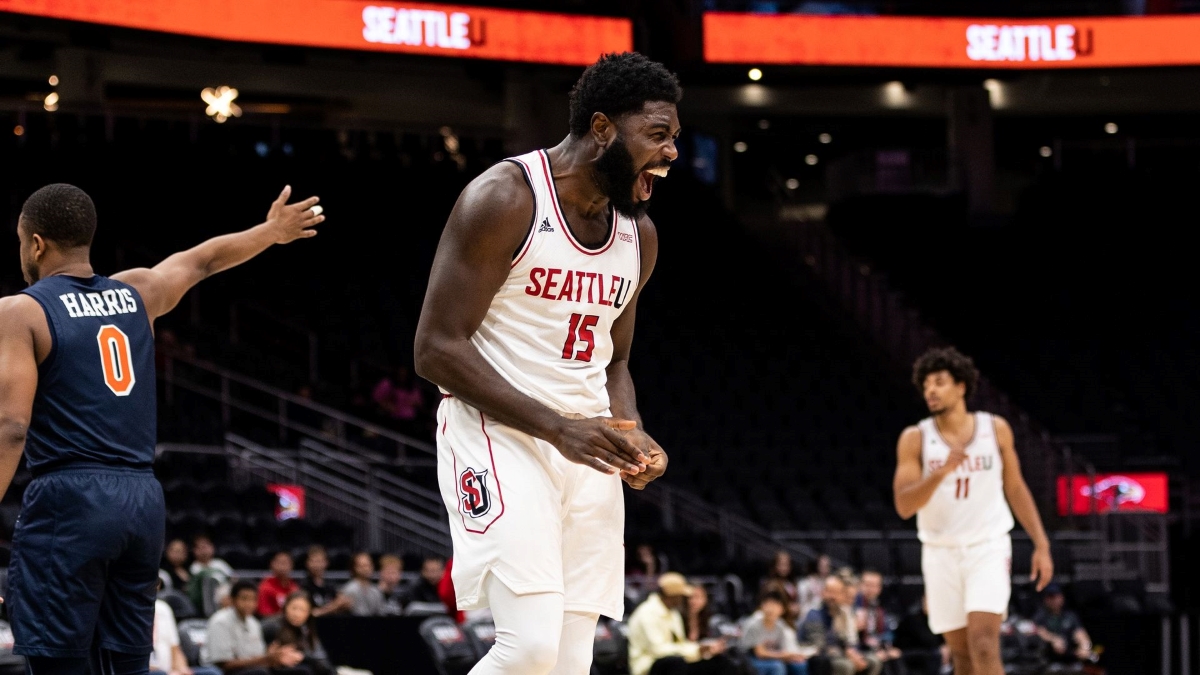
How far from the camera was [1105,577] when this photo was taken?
19.2 metres

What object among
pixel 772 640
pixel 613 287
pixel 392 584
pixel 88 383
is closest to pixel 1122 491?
pixel 772 640

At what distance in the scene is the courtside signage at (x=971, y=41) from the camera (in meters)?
23.2

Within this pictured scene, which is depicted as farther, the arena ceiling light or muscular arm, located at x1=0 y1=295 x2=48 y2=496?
the arena ceiling light

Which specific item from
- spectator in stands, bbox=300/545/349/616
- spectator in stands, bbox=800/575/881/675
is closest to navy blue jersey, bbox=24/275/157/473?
spectator in stands, bbox=300/545/349/616

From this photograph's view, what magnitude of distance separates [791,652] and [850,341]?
1203cm

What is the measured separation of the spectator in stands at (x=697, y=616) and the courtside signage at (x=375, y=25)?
9.73m

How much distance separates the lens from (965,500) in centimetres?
892

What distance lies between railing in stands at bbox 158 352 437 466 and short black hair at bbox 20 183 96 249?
42.4 ft

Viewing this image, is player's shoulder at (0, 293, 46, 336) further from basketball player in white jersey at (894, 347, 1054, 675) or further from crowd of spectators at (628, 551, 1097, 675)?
crowd of spectators at (628, 551, 1097, 675)

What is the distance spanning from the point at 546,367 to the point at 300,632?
8.01 m

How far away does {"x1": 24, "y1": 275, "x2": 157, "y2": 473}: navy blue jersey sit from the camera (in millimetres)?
Answer: 5023

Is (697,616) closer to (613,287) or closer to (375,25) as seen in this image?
(613,287)

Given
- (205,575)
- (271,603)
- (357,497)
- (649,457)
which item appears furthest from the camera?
(357,497)

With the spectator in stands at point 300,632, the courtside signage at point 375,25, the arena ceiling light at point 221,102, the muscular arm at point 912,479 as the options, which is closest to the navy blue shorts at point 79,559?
the muscular arm at point 912,479
